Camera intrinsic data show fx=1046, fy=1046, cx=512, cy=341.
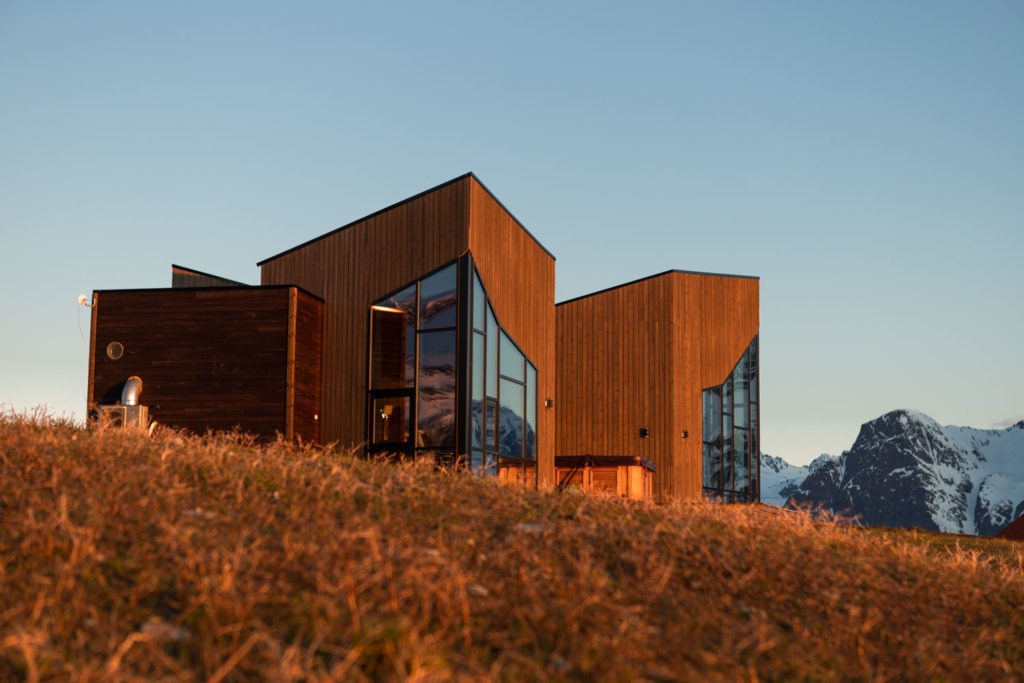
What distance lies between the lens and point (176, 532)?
6.77 m

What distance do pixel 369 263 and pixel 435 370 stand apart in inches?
109

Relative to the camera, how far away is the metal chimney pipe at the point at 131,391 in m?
20.8

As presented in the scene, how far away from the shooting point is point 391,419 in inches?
831

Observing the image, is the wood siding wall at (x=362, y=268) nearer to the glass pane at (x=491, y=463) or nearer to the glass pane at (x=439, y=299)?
the glass pane at (x=439, y=299)

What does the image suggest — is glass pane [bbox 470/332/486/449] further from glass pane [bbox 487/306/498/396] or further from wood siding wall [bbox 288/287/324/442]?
wood siding wall [bbox 288/287/324/442]

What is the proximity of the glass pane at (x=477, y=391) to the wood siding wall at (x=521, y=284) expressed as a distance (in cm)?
128

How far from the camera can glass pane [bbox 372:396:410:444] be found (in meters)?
21.0

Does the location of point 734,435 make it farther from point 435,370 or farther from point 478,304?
point 435,370

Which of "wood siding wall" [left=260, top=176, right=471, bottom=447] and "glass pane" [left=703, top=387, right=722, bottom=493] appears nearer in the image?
"wood siding wall" [left=260, top=176, right=471, bottom=447]

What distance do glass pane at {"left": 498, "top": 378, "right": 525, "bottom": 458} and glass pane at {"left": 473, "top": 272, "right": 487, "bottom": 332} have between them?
6.49ft

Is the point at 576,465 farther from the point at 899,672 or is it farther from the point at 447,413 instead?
the point at 899,672

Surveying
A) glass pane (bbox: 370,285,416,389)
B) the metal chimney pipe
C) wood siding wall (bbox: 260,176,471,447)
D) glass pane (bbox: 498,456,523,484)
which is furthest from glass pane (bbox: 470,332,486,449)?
the metal chimney pipe

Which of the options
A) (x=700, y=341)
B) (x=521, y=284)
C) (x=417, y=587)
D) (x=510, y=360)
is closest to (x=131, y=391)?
(x=510, y=360)

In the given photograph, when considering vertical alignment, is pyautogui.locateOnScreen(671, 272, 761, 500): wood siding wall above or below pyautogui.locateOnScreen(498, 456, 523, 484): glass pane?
above
